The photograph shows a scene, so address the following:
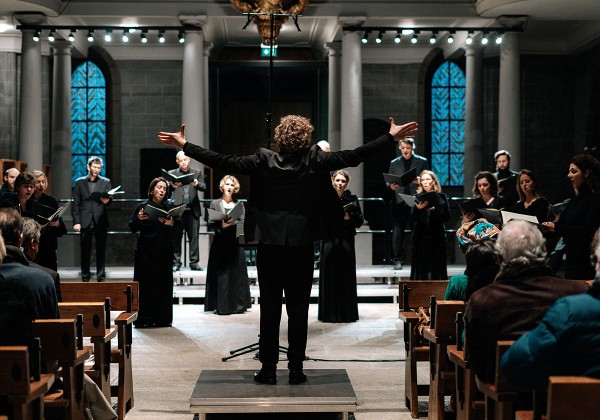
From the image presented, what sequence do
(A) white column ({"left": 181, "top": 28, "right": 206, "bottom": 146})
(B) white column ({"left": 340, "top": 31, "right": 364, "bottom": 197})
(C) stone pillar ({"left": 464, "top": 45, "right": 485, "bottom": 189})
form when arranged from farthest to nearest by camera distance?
(C) stone pillar ({"left": 464, "top": 45, "right": 485, "bottom": 189})
(B) white column ({"left": 340, "top": 31, "right": 364, "bottom": 197})
(A) white column ({"left": 181, "top": 28, "right": 206, "bottom": 146})

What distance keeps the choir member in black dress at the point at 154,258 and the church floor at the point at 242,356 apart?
0.96 ft

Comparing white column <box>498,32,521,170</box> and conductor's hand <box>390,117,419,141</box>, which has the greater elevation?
white column <box>498,32,521,170</box>

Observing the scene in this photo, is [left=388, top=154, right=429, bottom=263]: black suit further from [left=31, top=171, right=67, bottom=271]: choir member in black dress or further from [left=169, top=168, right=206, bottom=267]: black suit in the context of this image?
[left=31, top=171, right=67, bottom=271]: choir member in black dress

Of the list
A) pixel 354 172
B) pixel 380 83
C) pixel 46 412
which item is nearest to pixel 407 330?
pixel 46 412

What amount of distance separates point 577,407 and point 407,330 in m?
3.02

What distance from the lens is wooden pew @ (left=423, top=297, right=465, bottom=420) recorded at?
5.10m

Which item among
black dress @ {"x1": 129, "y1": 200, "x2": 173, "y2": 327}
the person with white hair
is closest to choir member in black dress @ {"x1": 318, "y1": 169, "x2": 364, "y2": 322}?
black dress @ {"x1": 129, "y1": 200, "x2": 173, "y2": 327}

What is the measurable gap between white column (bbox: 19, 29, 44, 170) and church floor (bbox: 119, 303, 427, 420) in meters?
4.43

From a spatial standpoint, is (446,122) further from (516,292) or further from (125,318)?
(516,292)

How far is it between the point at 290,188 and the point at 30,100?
9.70 metres

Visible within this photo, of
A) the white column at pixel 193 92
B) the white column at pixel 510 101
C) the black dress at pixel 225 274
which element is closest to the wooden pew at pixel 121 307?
the black dress at pixel 225 274

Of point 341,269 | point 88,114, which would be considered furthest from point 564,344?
point 88,114

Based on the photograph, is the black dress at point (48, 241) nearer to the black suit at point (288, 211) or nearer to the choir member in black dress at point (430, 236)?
the choir member in black dress at point (430, 236)

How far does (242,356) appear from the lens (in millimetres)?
7875
